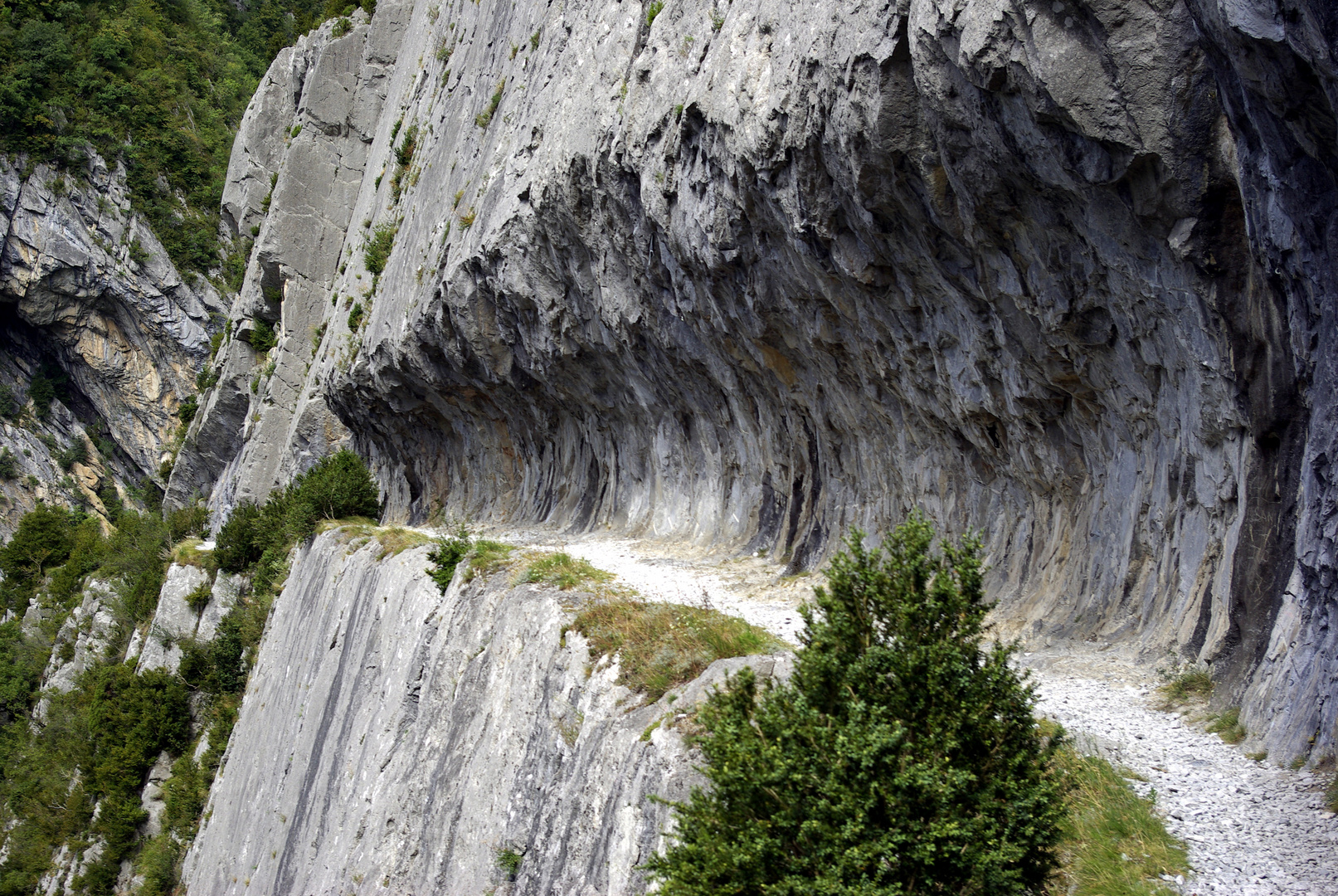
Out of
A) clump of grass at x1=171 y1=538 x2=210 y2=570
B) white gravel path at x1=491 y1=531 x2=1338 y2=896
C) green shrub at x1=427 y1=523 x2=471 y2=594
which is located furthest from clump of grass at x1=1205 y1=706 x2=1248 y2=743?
clump of grass at x1=171 y1=538 x2=210 y2=570

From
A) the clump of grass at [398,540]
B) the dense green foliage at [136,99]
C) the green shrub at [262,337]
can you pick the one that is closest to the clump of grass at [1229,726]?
the clump of grass at [398,540]

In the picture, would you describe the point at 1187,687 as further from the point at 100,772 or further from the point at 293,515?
the point at 100,772

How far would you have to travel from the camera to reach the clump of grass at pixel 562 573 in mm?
9344

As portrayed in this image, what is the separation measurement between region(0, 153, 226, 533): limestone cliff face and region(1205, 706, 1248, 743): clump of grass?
54381 mm

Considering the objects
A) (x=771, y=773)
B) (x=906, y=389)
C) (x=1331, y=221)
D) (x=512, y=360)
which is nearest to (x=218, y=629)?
(x=512, y=360)

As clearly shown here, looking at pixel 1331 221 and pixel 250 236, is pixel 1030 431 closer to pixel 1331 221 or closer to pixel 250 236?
pixel 1331 221

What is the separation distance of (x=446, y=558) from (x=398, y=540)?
Result: 12.6ft

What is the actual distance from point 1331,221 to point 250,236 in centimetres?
4695

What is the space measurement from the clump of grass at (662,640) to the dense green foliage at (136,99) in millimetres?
45507

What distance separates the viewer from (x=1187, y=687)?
6777 millimetres

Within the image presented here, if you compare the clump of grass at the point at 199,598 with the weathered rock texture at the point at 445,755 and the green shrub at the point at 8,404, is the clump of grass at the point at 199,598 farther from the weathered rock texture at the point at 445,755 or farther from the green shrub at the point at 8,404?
the green shrub at the point at 8,404

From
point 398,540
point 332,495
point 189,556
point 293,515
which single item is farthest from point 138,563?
point 398,540

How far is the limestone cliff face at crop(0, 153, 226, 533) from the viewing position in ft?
149

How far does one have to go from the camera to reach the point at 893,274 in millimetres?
9836
